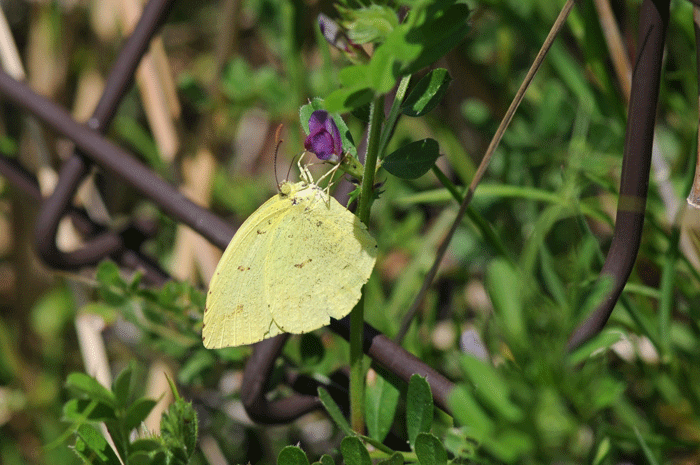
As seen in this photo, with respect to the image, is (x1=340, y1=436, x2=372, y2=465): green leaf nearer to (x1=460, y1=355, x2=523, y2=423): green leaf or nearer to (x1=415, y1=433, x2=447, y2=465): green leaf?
(x1=415, y1=433, x2=447, y2=465): green leaf

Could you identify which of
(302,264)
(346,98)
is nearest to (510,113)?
(346,98)

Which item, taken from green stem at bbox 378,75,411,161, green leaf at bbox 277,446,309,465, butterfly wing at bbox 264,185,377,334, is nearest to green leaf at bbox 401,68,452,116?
green stem at bbox 378,75,411,161

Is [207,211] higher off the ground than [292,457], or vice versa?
[207,211]

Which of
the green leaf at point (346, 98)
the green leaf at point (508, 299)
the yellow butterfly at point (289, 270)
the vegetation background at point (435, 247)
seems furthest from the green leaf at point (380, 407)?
the green leaf at point (346, 98)

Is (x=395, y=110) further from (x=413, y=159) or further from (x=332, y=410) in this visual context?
(x=332, y=410)

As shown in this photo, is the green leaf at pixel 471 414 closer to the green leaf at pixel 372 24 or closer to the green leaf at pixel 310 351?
the green leaf at pixel 372 24

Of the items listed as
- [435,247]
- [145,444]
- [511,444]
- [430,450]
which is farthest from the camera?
[435,247]
